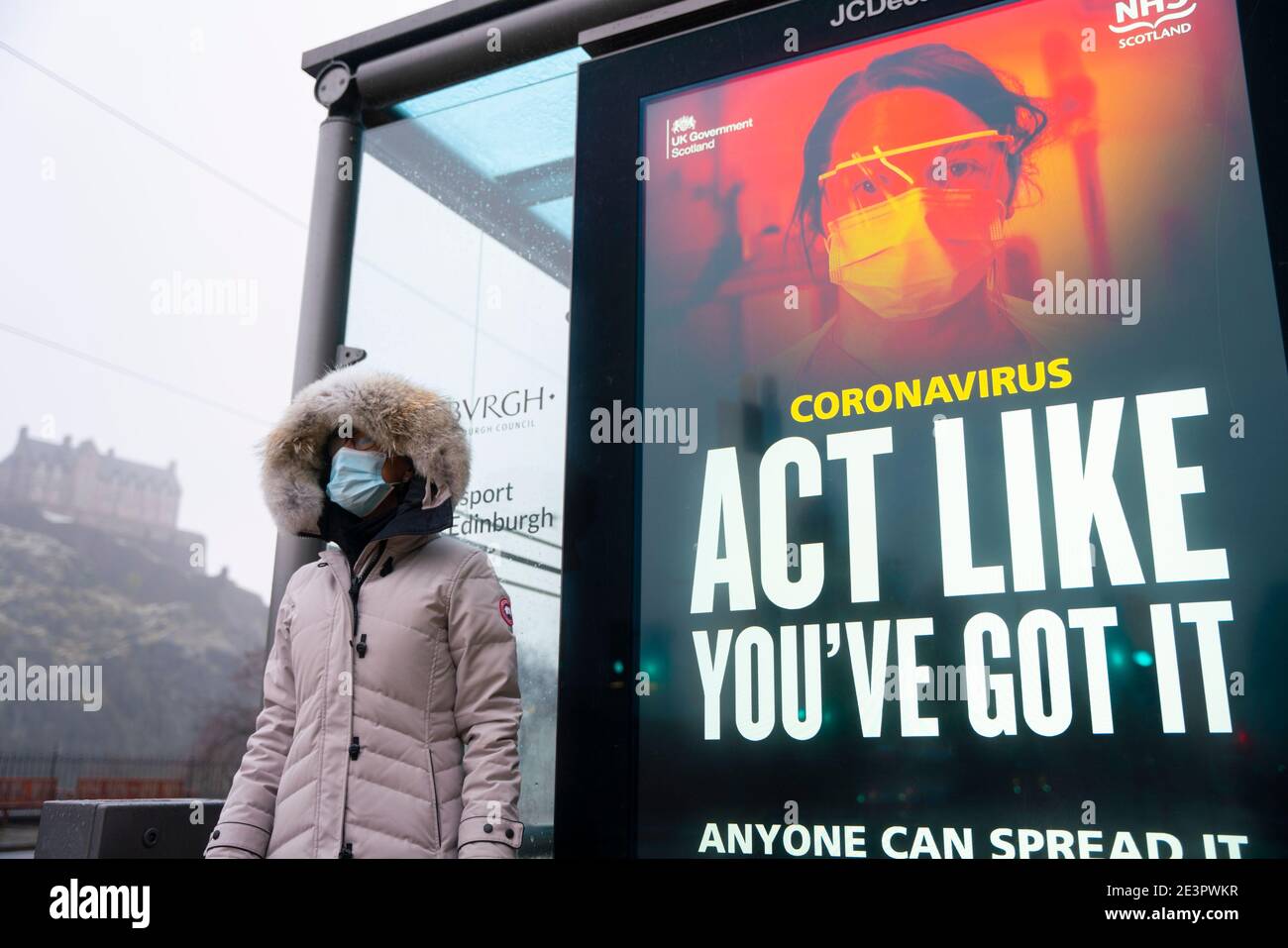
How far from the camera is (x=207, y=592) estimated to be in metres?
60.7

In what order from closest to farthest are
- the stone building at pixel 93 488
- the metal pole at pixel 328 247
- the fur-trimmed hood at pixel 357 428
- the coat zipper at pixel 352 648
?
the coat zipper at pixel 352 648, the fur-trimmed hood at pixel 357 428, the metal pole at pixel 328 247, the stone building at pixel 93 488

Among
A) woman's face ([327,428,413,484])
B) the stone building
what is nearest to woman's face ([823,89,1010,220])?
woman's face ([327,428,413,484])

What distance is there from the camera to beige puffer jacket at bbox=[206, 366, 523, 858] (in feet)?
7.16

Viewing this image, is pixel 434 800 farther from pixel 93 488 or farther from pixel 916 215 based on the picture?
pixel 93 488

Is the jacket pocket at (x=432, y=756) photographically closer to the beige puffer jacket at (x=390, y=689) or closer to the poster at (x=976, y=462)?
the beige puffer jacket at (x=390, y=689)

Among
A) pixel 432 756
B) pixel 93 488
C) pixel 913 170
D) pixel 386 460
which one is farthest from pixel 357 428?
pixel 93 488

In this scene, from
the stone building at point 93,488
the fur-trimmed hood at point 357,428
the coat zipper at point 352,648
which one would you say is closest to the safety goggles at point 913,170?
the fur-trimmed hood at point 357,428

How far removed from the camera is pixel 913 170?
271 cm

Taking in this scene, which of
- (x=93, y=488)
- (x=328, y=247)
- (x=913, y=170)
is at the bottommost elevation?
(x=913, y=170)

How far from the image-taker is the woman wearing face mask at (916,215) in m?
2.58

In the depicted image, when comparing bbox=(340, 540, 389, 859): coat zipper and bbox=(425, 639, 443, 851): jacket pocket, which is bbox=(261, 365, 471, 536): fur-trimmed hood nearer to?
bbox=(340, 540, 389, 859): coat zipper

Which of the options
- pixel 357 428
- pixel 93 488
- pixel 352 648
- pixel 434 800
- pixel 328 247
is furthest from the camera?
pixel 93 488

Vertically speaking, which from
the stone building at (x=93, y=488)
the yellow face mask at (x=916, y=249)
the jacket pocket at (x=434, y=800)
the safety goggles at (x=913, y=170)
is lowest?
the jacket pocket at (x=434, y=800)

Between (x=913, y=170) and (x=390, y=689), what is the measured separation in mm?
1795
